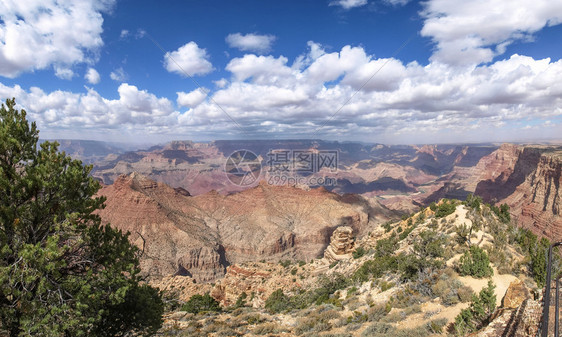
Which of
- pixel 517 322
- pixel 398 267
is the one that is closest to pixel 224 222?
pixel 398 267

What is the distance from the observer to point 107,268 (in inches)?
359

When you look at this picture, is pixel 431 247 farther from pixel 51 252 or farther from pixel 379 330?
pixel 51 252

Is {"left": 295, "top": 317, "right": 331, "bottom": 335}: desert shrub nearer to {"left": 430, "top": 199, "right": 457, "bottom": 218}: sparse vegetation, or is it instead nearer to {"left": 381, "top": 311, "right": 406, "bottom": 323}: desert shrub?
{"left": 381, "top": 311, "right": 406, "bottom": 323}: desert shrub

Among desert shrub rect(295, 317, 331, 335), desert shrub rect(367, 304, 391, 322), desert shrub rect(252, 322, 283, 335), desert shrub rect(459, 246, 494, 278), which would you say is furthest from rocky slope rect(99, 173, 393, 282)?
desert shrub rect(459, 246, 494, 278)

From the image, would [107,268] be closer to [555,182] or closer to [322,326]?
[322,326]

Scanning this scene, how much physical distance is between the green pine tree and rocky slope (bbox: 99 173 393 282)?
215 ft

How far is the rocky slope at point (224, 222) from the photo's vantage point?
75.2m

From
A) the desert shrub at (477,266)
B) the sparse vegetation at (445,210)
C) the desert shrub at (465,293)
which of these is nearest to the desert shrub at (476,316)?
the desert shrub at (465,293)

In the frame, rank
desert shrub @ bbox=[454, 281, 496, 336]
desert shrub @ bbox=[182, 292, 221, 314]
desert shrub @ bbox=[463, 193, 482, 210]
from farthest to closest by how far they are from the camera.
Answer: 1. desert shrub @ bbox=[182, 292, 221, 314]
2. desert shrub @ bbox=[463, 193, 482, 210]
3. desert shrub @ bbox=[454, 281, 496, 336]

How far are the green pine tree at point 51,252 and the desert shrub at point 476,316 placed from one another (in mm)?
12732

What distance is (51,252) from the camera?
23.3 feet

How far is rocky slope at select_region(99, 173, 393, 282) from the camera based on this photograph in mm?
75250

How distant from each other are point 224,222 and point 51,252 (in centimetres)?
9741

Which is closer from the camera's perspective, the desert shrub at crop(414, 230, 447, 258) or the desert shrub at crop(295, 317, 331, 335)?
the desert shrub at crop(295, 317, 331, 335)
